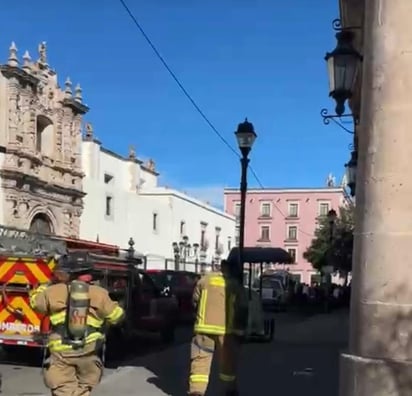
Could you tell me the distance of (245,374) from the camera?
474 inches

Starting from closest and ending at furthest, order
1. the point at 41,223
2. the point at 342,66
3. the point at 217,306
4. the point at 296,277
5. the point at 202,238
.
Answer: the point at 217,306 < the point at 342,66 < the point at 41,223 < the point at 202,238 < the point at 296,277

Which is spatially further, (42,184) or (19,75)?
(42,184)

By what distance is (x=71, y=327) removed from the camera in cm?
663

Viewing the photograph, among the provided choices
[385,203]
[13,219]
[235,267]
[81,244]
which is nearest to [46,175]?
[13,219]

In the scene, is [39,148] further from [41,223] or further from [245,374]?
[245,374]

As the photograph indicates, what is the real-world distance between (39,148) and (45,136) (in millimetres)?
1087

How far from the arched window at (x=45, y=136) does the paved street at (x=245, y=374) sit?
105ft

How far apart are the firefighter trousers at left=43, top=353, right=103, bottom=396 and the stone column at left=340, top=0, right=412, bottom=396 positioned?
2192mm

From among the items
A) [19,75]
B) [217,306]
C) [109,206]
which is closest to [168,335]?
[217,306]

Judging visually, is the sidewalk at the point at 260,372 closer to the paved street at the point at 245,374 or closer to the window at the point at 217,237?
the paved street at the point at 245,374

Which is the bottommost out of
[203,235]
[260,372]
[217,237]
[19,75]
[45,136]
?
[260,372]

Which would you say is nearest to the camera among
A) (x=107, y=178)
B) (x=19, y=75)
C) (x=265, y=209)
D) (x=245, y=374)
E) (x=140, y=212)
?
(x=245, y=374)

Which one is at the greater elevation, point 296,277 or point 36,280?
point 36,280

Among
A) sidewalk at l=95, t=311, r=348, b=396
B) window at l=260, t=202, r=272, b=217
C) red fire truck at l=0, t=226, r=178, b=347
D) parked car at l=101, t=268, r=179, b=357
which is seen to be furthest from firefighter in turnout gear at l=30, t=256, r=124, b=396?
window at l=260, t=202, r=272, b=217
